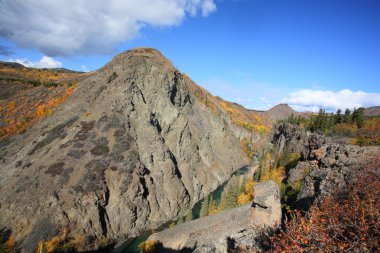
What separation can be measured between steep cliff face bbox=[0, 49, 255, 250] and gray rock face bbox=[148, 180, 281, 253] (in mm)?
19269

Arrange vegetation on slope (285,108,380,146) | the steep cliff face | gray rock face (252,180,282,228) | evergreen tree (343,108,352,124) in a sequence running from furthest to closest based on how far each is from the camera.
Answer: evergreen tree (343,108,352,124), vegetation on slope (285,108,380,146), the steep cliff face, gray rock face (252,180,282,228)

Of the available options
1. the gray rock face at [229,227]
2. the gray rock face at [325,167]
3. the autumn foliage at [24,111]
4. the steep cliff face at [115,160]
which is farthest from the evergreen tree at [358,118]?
the autumn foliage at [24,111]

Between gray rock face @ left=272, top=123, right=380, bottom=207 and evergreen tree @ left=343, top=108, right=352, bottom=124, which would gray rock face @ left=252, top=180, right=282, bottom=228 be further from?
evergreen tree @ left=343, top=108, right=352, bottom=124

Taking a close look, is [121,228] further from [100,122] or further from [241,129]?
[241,129]

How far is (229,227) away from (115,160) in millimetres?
43971

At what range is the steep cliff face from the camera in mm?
56562

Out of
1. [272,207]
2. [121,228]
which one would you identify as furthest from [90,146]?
[272,207]

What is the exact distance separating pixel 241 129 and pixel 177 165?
117m

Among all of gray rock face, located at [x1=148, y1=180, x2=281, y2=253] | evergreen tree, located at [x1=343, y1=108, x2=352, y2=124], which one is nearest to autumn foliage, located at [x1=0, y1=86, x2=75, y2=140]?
gray rock face, located at [x1=148, y1=180, x2=281, y2=253]

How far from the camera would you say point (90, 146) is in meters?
73.1

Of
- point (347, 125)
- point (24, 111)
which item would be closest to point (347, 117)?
point (347, 125)

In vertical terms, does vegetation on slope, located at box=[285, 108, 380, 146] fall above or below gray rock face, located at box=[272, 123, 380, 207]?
above

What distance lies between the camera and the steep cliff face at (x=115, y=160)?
56562mm

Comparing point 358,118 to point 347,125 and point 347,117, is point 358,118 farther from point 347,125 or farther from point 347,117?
point 347,117
